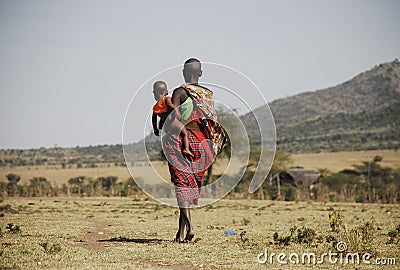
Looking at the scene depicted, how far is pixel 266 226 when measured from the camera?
38.6 ft

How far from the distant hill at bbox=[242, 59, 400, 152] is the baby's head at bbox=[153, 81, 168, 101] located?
93.2 inches

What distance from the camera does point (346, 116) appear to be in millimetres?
120188

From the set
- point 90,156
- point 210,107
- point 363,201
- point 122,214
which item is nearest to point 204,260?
point 210,107

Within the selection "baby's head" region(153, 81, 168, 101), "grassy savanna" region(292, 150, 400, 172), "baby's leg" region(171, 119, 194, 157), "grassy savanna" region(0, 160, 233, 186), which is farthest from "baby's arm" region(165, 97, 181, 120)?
"grassy savanna" region(292, 150, 400, 172)

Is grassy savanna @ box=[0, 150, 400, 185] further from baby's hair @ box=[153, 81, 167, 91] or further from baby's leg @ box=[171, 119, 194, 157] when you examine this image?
baby's leg @ box=[171, 119, 194, 157]

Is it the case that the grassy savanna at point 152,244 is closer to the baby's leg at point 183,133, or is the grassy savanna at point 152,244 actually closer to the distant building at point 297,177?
the baby's leg at point 183,133

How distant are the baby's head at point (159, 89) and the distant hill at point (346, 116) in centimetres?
237

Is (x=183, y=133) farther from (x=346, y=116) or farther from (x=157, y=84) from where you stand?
(x=346, y=116)

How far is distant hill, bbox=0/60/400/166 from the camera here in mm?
79562

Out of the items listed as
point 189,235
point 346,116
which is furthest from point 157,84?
point 346,116

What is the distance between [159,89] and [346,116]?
116 metres

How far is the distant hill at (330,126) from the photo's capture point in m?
79.6

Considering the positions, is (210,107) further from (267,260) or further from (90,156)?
A: (90,156)

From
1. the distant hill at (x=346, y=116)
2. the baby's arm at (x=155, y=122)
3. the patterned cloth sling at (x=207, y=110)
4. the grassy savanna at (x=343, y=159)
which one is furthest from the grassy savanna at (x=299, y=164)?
the patterned cloth sling at (x=207, y=110)
